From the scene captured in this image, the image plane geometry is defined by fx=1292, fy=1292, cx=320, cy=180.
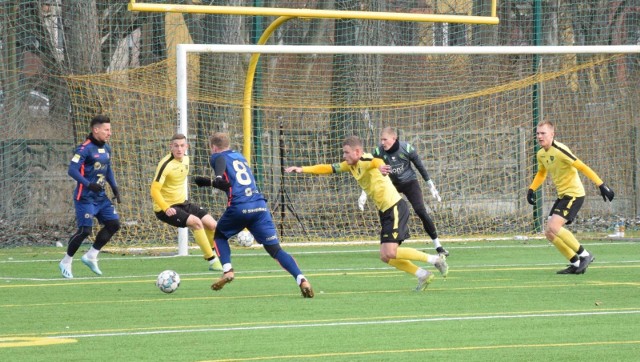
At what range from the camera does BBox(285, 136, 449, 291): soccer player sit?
1386 cm

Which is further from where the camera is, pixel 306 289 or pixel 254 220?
pixel 254 220

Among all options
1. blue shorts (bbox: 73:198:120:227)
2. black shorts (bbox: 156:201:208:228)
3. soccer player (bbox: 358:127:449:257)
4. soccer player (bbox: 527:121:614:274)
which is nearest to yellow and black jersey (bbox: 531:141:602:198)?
soccer player (bbox: 527:121:614:274)

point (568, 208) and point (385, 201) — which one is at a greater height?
point (385, 201)

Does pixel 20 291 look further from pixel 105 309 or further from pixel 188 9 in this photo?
pixel 188 9

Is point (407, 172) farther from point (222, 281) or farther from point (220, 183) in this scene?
point (222, 281)

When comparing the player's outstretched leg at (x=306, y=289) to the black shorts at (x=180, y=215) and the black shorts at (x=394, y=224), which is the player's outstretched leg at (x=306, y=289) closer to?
the black shorts at (x=394, y=224)

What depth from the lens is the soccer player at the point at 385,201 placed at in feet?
45.5

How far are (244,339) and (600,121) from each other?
1613 cm

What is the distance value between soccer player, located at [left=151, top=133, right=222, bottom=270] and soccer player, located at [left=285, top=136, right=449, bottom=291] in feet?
8.67

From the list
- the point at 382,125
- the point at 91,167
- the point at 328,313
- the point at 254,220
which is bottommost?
the point at 328,313

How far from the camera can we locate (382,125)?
77.9 feet

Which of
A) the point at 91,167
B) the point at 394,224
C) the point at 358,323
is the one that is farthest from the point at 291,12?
the point at 358,323

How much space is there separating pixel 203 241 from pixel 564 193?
182 inches

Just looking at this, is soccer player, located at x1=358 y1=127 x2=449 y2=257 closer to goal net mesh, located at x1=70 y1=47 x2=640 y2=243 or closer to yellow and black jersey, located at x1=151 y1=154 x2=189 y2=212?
yellow and black jersey, located at x1=151 y1=154 x2=189 y2=212
